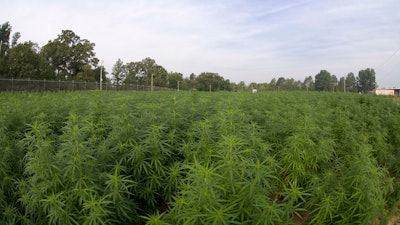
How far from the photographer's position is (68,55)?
143ft

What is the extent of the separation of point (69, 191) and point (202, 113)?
303cm

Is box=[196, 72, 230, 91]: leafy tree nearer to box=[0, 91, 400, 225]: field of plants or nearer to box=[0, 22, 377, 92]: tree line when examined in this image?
box=[0, 22, 377, 92]: tree line

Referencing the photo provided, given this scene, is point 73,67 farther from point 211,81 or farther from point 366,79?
point 366,79

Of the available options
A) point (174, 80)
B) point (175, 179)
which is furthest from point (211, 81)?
point (175, 179)

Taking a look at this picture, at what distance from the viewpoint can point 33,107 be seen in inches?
229

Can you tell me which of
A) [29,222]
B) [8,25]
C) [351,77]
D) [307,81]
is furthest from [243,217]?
[351,77]

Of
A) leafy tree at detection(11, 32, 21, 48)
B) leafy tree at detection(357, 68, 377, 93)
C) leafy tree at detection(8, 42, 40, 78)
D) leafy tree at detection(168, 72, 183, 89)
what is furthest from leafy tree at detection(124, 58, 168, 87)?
leafy tree at detection(357, 68, 377, 93)

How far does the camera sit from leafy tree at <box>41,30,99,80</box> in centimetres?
4272

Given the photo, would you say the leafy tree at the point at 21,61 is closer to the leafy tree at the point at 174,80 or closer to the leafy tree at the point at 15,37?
the leafy tree at the point at 15,37

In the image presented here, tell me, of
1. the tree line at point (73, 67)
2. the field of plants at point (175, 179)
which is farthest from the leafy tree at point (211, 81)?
the field of plants at point (175, 179)

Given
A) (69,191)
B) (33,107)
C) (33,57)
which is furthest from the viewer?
(33,57)

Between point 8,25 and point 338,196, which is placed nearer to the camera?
point 338,196

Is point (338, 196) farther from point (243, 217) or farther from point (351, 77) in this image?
point (351, 77)

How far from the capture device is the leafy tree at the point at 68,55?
4272 cm
